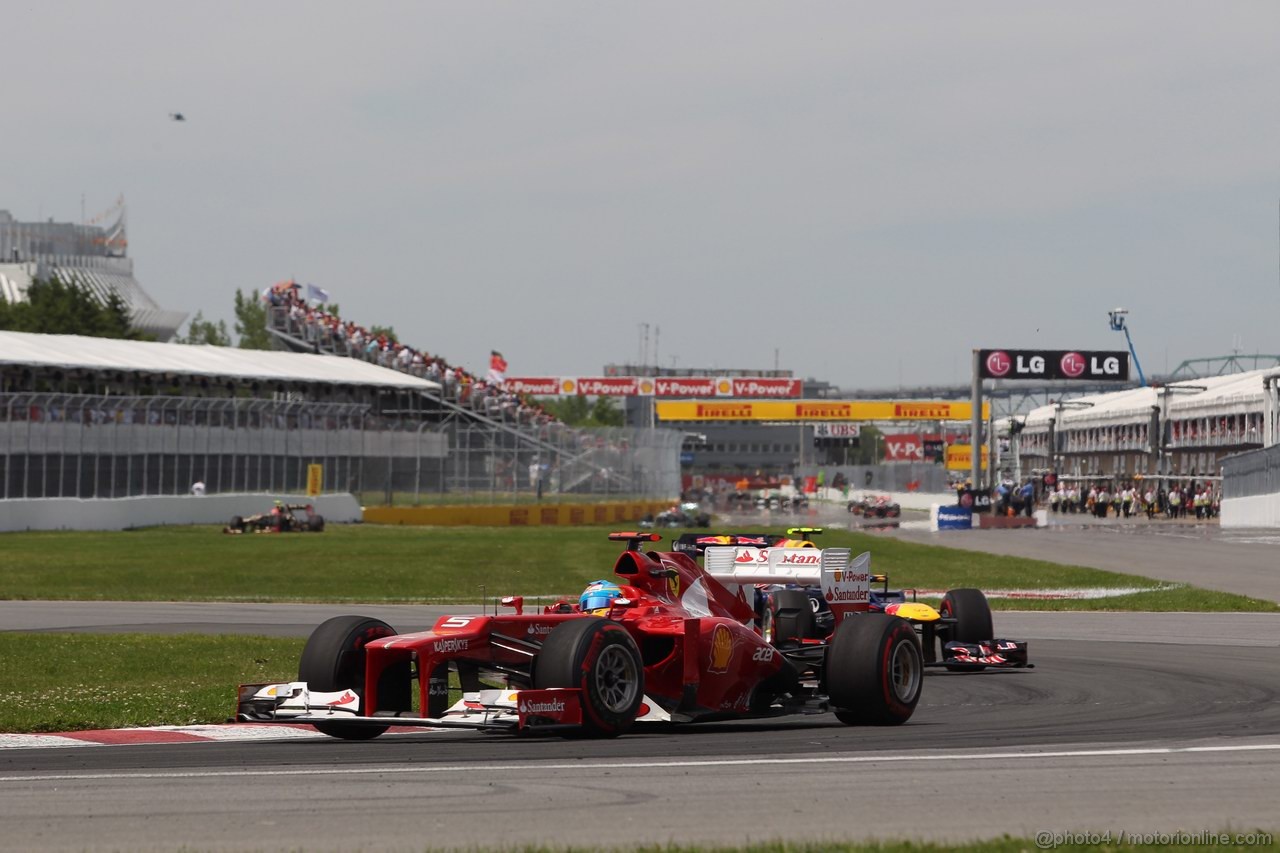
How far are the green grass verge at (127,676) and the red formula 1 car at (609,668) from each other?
209cm

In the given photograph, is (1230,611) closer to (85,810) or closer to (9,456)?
(85,810)

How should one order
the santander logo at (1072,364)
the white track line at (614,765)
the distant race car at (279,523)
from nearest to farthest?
1. the white track line at (614,765)
2. the distant race car at (279,523)
3. the santander logo at (1072,364)

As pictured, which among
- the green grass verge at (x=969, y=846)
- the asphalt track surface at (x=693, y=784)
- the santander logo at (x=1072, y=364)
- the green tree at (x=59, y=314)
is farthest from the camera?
the green tree at (x=59, y=314)

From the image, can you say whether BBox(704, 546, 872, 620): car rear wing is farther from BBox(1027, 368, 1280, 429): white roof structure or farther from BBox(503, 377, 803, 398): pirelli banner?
Result: BBox(503, 377, 803, 398): pirelli banner

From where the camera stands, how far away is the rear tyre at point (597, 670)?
10.3m

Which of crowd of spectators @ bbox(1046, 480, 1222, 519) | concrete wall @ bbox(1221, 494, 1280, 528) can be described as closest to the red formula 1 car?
concrete wall @ bbox(1221, 494, 1280, 528)

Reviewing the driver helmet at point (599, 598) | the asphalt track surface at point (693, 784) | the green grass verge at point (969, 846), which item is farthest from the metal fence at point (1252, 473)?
the green grass verge at point (969, 846)

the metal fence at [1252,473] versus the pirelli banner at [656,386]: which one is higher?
the pirelli banner at [656,386]

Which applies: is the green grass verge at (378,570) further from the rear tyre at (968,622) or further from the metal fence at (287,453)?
A: the rear tyre at (968,622)

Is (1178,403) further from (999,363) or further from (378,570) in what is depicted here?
(378,570)

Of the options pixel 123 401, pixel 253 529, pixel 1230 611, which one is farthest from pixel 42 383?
pixel 1230 611

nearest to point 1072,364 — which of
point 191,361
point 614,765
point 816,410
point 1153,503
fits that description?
point 1153,503

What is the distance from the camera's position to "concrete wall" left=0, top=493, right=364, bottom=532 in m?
49.7

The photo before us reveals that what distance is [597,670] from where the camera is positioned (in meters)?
10.6
